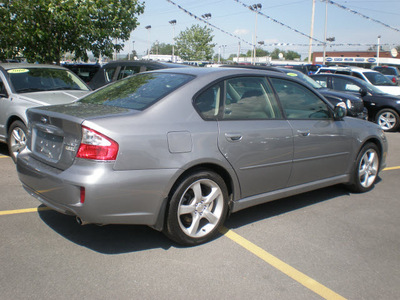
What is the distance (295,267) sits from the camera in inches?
139

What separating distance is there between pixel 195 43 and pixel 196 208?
191 feet

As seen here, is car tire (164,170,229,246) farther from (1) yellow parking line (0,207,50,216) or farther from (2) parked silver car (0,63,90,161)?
(2) parked silver car (0,63,90,161)

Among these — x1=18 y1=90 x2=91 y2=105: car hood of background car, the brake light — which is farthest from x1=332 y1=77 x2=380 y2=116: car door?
the brake light

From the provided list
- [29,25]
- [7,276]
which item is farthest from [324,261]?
[29,25]

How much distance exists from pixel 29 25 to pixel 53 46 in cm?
95

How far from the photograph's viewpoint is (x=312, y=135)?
473 centimetres

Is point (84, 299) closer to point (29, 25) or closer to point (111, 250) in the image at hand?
point (111, 250)

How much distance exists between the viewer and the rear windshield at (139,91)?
153 inches

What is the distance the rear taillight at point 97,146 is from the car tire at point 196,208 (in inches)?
26.3

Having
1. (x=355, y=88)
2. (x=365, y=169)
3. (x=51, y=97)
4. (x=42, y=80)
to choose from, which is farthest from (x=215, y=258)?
(x=355, y=88)

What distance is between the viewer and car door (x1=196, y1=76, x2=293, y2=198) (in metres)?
3.97

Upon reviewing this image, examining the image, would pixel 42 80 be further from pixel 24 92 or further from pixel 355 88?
pixel 355 88

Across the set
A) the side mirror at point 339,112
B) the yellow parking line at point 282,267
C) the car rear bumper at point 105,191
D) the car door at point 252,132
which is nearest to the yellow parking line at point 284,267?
the yellow parking line at point 282,267

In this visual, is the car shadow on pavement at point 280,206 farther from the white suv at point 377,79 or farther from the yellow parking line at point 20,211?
the white suv at point 377,79
